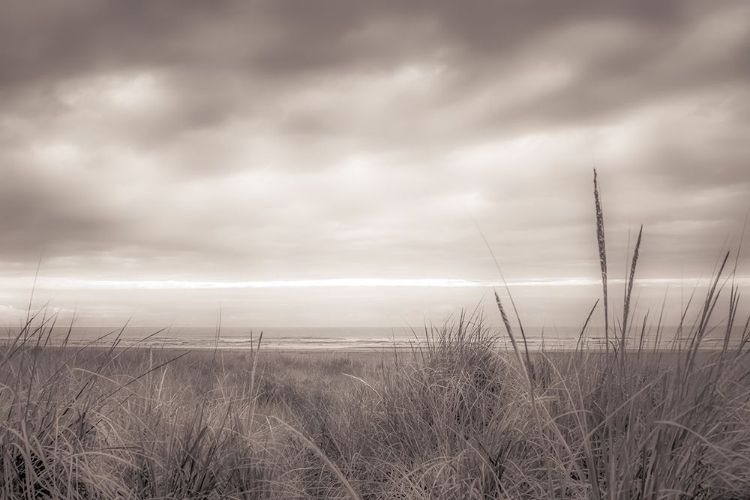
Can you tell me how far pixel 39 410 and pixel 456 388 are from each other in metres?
3.13

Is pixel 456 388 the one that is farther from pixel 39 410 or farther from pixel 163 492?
pixel 39 410

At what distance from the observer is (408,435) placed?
4.02 m

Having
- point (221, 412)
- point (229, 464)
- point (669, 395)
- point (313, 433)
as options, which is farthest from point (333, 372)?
point (669, 395)

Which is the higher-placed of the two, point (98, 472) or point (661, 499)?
point (661, 499)

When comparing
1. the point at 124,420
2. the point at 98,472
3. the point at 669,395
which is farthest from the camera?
the point at 124,420

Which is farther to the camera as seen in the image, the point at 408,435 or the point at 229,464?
the point at 408,435

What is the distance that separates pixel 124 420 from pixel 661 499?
3.56 m

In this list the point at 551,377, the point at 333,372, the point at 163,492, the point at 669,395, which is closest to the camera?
the point at 669,395

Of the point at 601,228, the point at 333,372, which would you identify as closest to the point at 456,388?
the point at 601,228

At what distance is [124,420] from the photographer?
152 inches

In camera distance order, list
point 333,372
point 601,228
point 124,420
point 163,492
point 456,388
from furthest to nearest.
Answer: point 333,372, point 456,388, point 124,420, point 163,492, point 601,228

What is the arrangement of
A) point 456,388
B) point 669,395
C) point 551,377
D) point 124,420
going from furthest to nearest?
point 551,377, point 456,388, point 124,420, point 669,395

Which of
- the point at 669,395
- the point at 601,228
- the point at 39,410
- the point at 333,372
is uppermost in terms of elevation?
the point at 601,228

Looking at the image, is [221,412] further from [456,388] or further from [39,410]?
[456,388]
